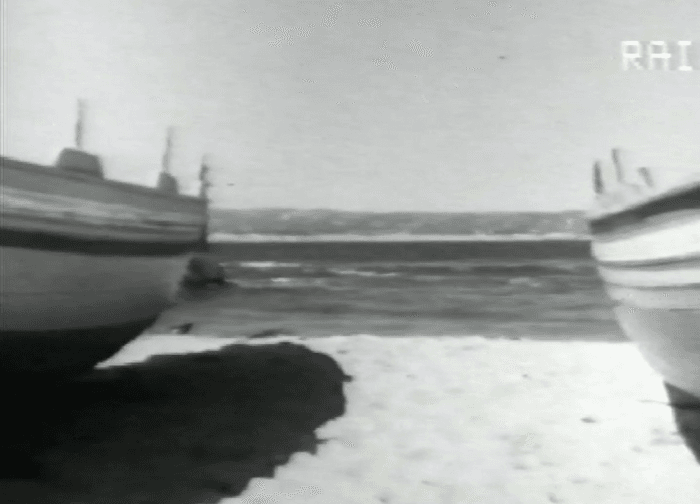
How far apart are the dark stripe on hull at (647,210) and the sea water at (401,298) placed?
0.79 meters

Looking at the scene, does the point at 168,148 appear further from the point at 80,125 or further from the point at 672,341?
the point at 672,341

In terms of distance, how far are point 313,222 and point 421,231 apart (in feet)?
1.80

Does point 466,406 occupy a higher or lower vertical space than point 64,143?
lower

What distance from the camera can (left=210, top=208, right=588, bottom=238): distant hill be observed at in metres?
3.02

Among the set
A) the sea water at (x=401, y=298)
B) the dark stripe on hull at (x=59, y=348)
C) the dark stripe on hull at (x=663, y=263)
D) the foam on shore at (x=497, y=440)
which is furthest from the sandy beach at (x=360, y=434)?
the sea water at (x=401, y=298)

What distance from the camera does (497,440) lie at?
2.22 metres

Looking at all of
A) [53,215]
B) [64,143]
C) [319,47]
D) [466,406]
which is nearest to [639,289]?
[466,406]

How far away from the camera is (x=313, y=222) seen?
331 centimetres

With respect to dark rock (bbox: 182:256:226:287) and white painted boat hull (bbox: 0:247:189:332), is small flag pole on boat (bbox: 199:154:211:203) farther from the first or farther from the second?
dark rock (bbox: 182:256:226:287)

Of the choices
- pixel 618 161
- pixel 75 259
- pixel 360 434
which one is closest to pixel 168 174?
pixel 75 259

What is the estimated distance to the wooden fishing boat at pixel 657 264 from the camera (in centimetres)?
172

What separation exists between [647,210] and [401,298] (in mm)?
5434

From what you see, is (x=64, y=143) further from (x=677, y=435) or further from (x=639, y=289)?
(x=677, y=435)

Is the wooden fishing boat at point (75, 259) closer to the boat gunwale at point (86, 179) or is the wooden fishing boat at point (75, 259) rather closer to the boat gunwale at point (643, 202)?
the boat gunwale at point (86, 179)
